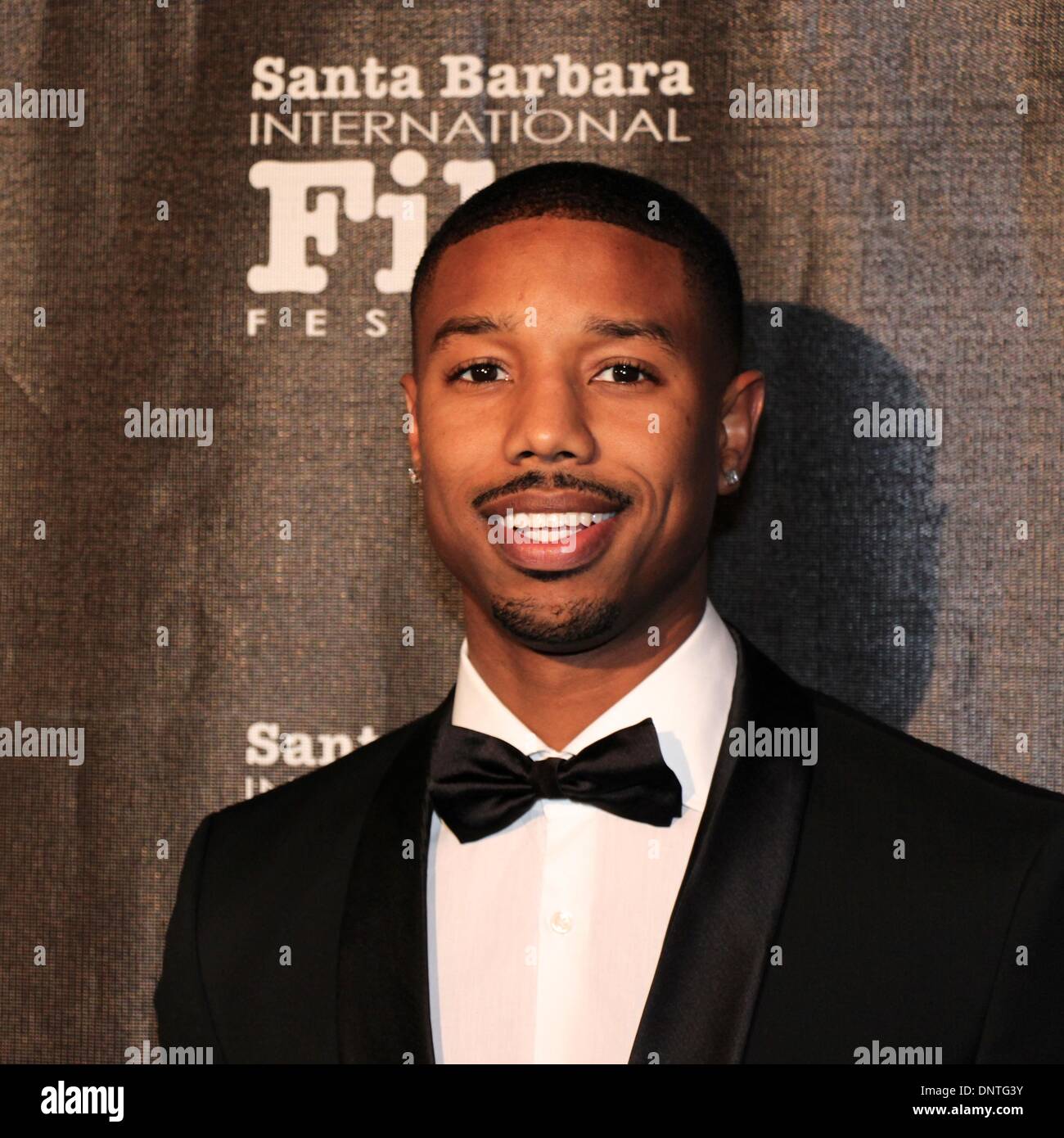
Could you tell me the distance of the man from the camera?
5.26 ft

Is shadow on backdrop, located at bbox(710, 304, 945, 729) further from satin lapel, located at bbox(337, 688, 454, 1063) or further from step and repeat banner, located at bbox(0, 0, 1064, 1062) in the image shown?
satin lapel, located at bbox(337, 688, 454, 1063)

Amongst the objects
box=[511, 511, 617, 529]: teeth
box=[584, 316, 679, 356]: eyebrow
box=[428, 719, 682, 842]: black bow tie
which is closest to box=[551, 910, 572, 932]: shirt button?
box=[428, 719, 682, 842]: black bow tie

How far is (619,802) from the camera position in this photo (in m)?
1.68

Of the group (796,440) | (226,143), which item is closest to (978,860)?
(796,440)

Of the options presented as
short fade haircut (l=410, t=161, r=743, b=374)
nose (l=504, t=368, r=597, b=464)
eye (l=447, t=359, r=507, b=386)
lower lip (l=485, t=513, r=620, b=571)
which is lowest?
lower lip (l=485, t=513, r=620, b=571)

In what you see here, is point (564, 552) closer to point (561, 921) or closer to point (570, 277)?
point (570, 277)

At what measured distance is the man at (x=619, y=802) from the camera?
1604 millimetres

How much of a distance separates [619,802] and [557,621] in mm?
230

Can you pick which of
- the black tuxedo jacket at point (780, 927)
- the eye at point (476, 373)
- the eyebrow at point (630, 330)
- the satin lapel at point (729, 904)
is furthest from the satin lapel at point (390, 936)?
the eyebrow at point (630, 330)

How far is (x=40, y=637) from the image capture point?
224cm

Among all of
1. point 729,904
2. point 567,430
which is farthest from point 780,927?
point 567,430

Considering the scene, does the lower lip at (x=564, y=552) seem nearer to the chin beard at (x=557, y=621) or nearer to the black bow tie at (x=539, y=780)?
Result: the chin beard at (x=557, y=621)

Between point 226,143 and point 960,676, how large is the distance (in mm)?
1424

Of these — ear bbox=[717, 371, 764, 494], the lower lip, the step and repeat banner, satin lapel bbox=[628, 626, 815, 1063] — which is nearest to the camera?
satin lapel bbox=[628, 626, 815, 1063]
